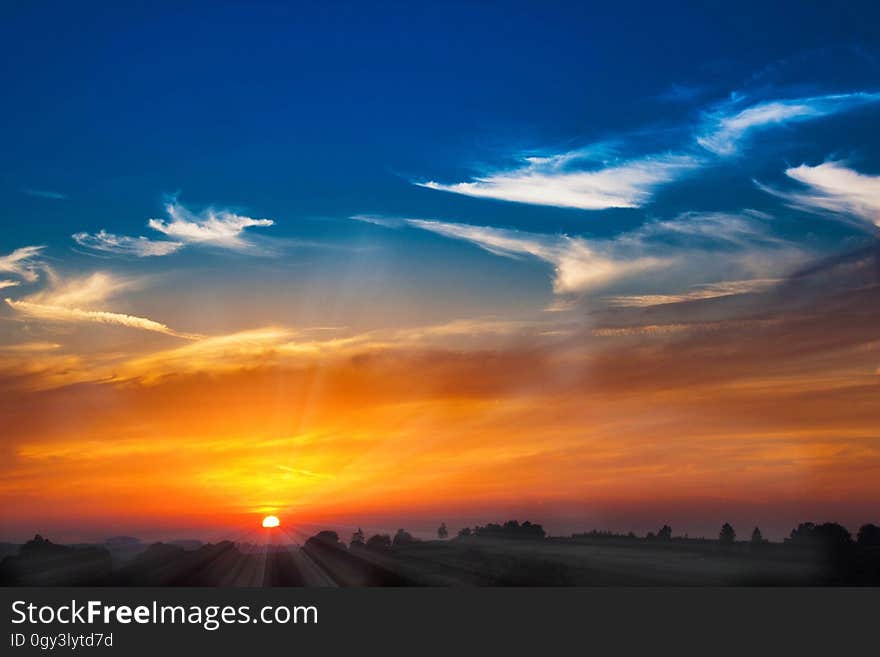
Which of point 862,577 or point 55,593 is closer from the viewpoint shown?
point 55,593

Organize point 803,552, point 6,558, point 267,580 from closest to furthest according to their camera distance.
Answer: point 267,580 < point 803,552 < point 6,558

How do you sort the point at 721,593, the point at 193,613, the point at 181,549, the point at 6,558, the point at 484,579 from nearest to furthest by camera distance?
the point at 193,613, the point at 721,593, the point at 484,579, the point at 6,558, the point at 181,549

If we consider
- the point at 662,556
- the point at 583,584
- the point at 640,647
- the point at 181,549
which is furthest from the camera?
the point at 181,549

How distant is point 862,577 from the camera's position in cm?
5456

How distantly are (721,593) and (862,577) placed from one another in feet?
46.0

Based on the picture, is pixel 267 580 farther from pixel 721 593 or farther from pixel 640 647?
pixel 640 647

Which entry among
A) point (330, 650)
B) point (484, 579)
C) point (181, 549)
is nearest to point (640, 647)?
point (330, 650)

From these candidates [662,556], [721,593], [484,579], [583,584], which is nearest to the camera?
[721,593]

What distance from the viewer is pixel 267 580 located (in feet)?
215

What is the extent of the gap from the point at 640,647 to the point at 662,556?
47873 mm

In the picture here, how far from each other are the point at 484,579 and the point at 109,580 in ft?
85.3

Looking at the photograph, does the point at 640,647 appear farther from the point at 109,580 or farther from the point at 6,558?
the point at 6,558

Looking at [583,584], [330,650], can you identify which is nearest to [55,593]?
[330,650]

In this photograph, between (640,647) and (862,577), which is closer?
(640,647)
